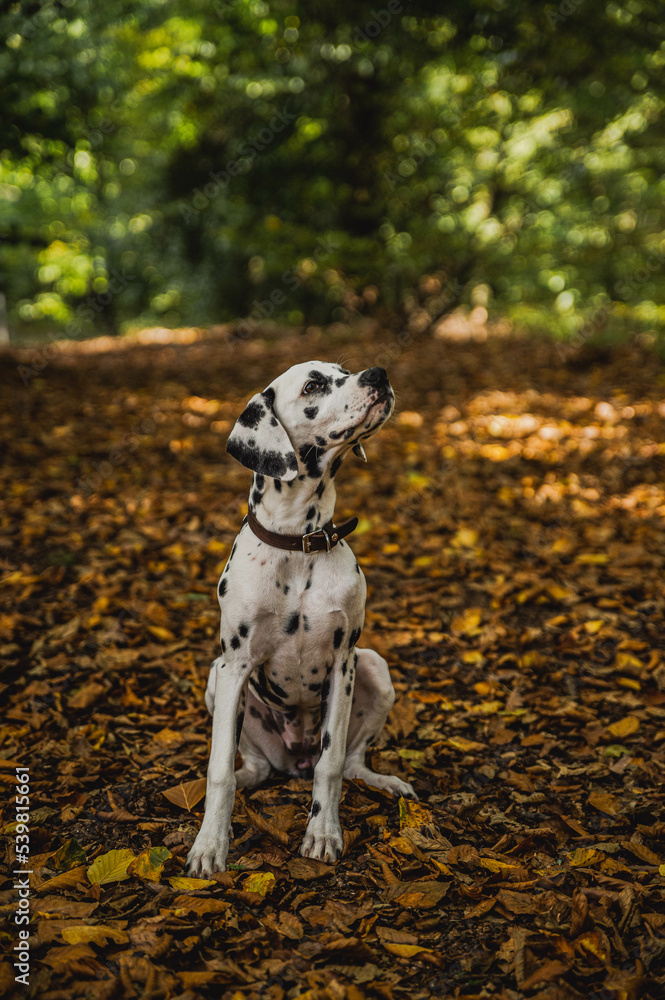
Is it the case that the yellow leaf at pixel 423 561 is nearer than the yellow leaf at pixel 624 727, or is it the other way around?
the yellow leaf at pixel 624 727

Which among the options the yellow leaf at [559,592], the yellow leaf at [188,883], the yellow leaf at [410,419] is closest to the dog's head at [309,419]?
the yellow leaf at [188,883]

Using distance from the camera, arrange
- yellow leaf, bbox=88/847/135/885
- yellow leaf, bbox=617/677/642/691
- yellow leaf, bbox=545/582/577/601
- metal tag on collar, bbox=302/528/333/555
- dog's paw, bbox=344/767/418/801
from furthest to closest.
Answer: yellow leaf, bbox=545/582/577/601
yellow leaf, bbox=617/677/642/691
dog's paw, bbox=344/767/418/801
metal tag on collar, bbox=302/528/333/555
yellow leaf, bbox=88/847/135/885

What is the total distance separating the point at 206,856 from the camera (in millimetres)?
2865

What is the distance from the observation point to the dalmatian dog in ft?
9.94

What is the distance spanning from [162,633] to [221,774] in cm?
217

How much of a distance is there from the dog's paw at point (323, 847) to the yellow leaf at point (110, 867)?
76 cm

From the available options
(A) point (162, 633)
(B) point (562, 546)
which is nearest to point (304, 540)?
(A) point (162, 633)

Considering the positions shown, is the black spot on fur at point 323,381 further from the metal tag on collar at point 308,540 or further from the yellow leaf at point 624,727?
the yellow leaf at point 624,727

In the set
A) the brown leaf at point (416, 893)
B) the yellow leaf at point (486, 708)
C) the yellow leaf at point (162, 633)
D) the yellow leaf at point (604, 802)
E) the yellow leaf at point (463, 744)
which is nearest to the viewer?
the brown leaf at point (416, 893)

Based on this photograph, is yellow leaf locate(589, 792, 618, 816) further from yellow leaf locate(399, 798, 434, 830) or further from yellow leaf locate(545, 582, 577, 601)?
yellow leaf locate(545, 582, 577, 601)

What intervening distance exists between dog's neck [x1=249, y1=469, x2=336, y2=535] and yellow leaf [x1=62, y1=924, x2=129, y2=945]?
1.66m

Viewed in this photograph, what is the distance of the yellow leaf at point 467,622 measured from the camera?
5125mm

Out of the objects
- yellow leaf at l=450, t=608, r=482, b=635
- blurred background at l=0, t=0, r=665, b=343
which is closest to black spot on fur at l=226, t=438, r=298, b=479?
yellow leaf at l=450, t=608, r=482, b=635

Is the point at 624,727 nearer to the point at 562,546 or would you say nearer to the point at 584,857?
the point at 584,857
